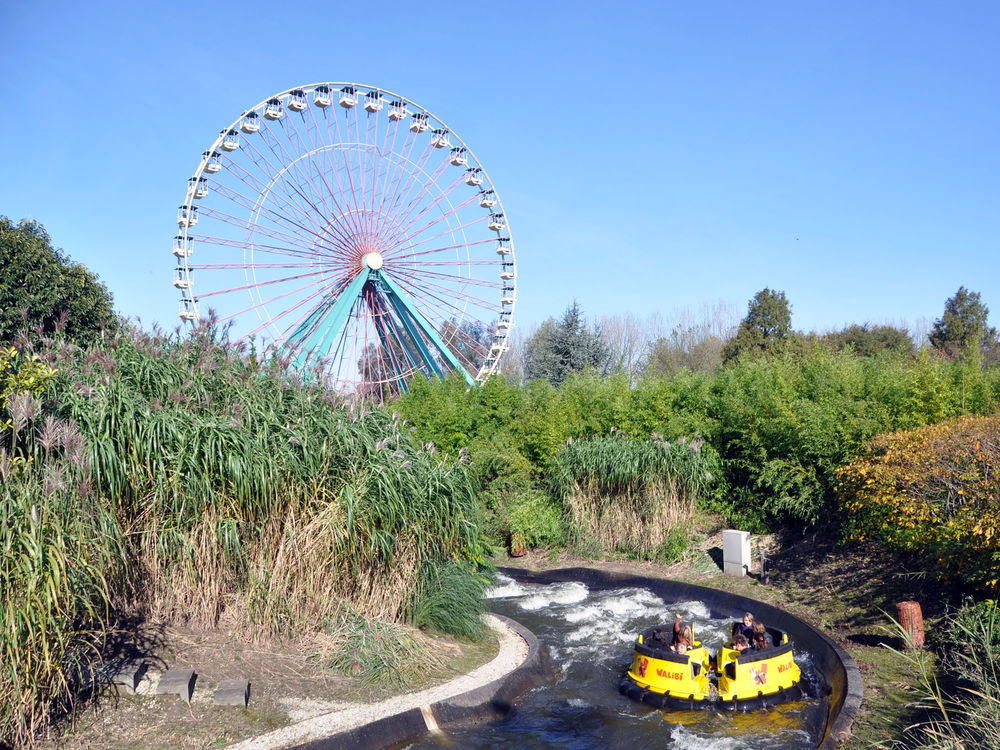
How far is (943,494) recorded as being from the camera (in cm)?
739

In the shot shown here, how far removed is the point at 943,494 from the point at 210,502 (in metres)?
6.69

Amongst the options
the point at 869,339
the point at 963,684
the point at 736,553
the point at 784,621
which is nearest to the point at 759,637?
the point at 963,684

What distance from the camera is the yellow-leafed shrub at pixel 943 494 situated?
6.45 meters

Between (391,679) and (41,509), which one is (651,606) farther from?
(41,509)

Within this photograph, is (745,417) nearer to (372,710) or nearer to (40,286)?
(372,710)

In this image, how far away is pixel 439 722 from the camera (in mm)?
5879

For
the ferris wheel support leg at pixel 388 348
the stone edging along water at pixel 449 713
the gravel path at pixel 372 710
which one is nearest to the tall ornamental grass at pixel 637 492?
the stone edging along water at pixel 449 713

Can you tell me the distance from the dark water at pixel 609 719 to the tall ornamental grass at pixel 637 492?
2.92 m

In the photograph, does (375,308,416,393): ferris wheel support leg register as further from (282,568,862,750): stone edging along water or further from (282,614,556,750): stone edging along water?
(282,614,556,750): stone edging along water

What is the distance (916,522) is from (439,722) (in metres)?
4.96

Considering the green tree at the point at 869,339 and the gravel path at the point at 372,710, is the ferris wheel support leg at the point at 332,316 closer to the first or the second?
the gravel path at the point at 372,710

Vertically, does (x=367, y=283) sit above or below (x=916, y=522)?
above

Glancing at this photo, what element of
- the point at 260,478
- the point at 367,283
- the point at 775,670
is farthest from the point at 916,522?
the point at 367,283

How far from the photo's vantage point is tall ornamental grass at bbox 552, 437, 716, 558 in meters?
12.1
